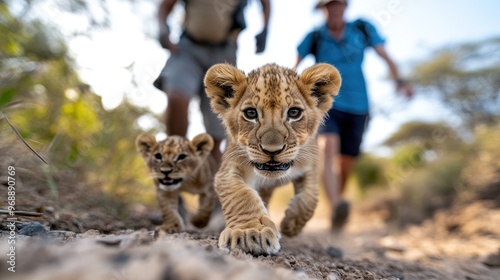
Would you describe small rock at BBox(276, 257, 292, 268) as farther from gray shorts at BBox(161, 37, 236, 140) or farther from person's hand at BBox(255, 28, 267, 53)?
person's hand at BBox(255, 28, 267, 53)

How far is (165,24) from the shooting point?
4.93 meters

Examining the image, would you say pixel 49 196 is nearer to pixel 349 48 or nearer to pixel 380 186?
pixel 349 48

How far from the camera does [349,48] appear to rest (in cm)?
579

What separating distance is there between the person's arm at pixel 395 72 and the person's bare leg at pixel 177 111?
10.3 feet

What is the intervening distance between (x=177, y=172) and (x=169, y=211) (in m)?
0.40

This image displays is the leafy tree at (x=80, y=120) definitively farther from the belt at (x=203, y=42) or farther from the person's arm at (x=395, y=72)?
the person's arm at (x=395, y=72)

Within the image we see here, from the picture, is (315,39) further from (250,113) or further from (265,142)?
(265,142)

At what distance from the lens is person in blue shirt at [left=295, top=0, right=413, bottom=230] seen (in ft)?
19.0

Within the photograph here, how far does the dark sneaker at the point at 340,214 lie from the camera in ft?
19.8

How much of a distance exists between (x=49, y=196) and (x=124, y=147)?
277cm

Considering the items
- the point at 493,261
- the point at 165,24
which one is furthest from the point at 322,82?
the point at 493,261

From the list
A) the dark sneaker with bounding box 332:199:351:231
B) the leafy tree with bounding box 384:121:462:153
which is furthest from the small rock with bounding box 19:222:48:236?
the leafy tree with bounding box 384:121:462:153

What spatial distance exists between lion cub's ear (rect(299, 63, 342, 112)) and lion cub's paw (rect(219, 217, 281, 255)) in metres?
1.19

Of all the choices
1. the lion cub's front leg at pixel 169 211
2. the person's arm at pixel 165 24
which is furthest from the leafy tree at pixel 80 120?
the lion cub's front leg at pixel 169 211
